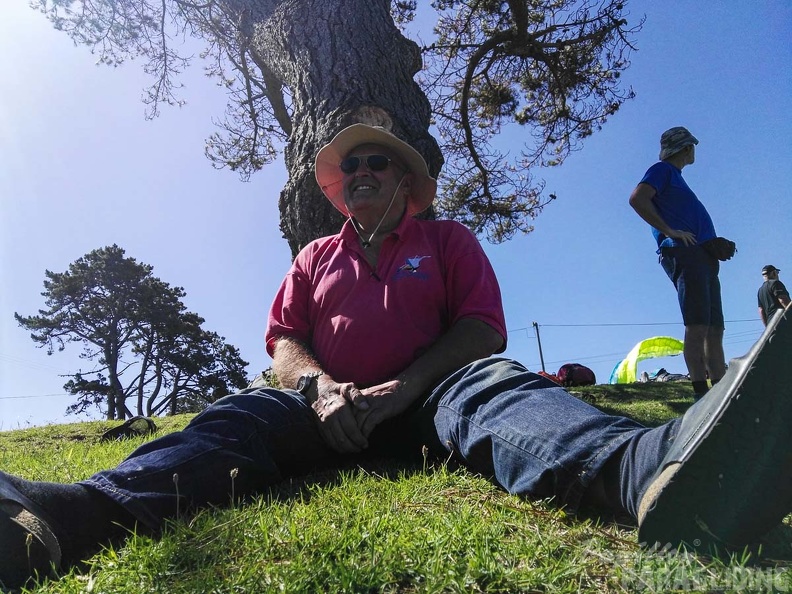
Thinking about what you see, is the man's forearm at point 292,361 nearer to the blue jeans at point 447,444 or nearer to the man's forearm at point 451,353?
the blue jeans at point 447,444

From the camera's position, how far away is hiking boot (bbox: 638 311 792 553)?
104cm

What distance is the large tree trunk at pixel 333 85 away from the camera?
3.96 meters

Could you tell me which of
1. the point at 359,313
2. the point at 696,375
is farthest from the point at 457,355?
the point at 696,375

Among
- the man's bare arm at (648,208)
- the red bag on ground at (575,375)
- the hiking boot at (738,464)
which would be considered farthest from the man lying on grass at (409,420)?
the red bag on ground at (575,375)

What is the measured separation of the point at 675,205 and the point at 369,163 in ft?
9.50

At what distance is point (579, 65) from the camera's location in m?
8.19

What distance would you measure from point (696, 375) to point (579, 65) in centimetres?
575

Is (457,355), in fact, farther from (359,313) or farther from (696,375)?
(696,375)

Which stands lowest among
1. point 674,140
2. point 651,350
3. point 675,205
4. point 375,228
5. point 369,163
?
point 651,350

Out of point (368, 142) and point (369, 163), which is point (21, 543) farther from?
point (368, 142)

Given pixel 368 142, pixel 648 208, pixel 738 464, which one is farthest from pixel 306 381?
pixel 648 208

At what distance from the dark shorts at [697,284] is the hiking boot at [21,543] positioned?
4.16 meters

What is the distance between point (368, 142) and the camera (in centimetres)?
307

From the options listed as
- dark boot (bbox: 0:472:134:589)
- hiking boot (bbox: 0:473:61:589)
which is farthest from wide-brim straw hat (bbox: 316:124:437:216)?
hiking boot (bbox: 0:473:61:589)
